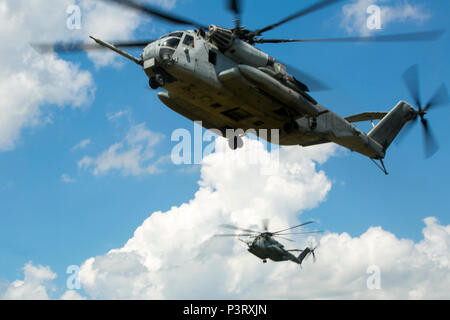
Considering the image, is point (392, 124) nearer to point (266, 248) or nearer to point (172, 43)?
point (266, 248)

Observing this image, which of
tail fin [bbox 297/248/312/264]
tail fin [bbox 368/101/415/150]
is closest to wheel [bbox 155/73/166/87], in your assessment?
tail fin [bbox 368/101/415/150]

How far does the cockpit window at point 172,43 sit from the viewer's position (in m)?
23.0

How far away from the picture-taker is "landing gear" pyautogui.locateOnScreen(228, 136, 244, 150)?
28.2 meters

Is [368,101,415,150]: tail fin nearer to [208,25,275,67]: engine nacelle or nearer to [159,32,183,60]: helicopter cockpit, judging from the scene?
[208,25,275,67]: engine nacelle

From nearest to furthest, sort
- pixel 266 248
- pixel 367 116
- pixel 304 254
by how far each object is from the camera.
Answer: pixel 367 116 < pixel 266 248 < pixel 304 254

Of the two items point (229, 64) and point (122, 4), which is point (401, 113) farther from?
point (122, 4)

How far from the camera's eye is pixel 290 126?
26656mm

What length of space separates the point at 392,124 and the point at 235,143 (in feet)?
40.7

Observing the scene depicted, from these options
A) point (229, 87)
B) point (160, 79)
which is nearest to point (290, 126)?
point (229, 87)

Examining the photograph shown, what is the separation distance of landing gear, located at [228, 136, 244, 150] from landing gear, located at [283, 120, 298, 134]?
288cm
